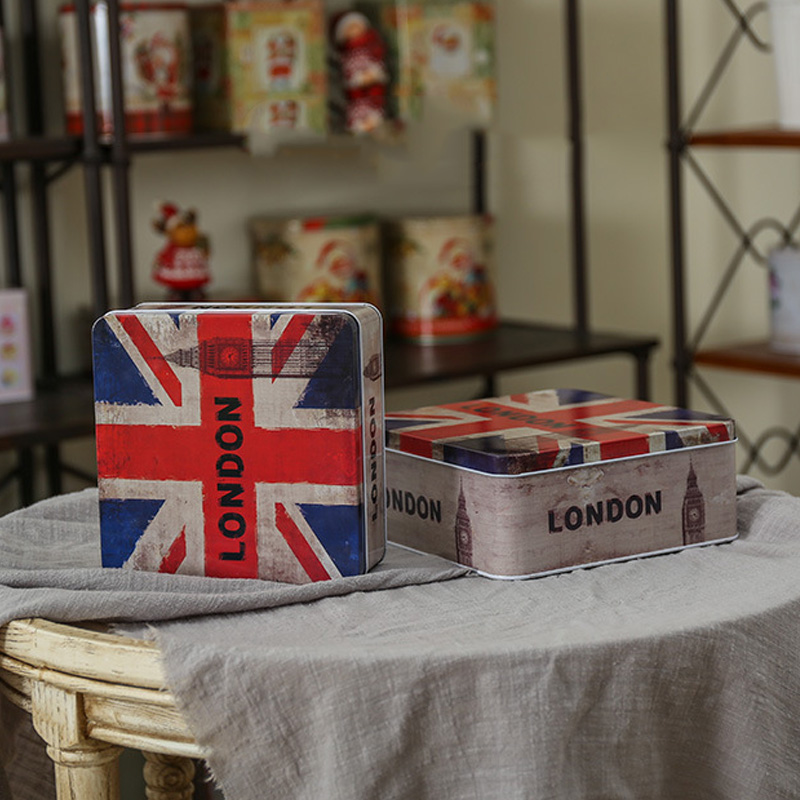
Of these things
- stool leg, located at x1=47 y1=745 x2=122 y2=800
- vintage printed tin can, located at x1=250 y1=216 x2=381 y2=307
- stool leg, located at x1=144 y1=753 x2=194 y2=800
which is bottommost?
stool leg, located at x1=144 y1=753 x2=194 y2=800

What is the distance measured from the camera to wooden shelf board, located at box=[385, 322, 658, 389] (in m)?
1.98

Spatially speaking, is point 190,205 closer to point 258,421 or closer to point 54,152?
point 54,152

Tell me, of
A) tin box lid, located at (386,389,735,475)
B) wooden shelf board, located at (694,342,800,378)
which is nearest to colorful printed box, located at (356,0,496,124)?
wooden shelf board, located at (694,342,800,378)

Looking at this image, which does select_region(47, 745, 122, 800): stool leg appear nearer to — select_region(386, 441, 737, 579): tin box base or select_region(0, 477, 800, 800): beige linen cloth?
select_region(0, 477, 800, 800): beige linen cloth

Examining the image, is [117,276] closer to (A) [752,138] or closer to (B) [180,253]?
(B) [180,253]

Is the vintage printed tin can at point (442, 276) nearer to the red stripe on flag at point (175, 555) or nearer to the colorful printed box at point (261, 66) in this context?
the colorful printed box at point (261, 66)

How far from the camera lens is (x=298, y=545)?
0.88 m

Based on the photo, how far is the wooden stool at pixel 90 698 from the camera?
0.77 m

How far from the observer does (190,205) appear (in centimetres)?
217

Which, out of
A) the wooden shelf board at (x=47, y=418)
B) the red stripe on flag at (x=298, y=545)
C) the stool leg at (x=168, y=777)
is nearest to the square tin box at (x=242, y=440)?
the red stripe on flag at (x=298, y=545)

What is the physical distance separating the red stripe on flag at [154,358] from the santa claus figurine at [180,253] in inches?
43.8

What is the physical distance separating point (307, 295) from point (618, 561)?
1.27 meters

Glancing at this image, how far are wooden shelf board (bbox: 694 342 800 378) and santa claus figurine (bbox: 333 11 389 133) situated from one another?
2.20 feet

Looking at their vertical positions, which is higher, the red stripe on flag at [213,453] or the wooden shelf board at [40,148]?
the wooden shelf board at [40,148]
